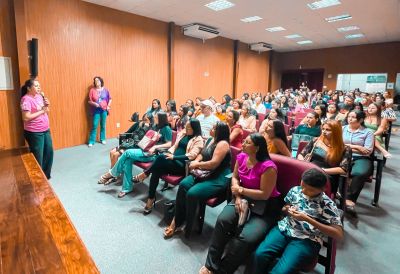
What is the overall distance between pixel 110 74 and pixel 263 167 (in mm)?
5165

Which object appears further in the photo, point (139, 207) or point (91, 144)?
point (91, 144)

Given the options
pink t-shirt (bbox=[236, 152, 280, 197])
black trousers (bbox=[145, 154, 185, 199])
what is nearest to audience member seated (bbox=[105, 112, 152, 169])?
black trousers (bbox=[145, 154, 185, 199])

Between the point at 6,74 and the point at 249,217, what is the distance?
4.78 metres

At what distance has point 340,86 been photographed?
39.2 ft

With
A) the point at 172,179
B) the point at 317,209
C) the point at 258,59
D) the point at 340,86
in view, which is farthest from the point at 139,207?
the point at 340,86

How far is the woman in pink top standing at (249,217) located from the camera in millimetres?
1700

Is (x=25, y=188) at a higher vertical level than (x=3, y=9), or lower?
lower

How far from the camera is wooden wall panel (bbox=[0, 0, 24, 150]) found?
424cm

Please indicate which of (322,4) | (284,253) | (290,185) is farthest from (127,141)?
(322,4)

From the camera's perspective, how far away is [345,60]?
433 inches

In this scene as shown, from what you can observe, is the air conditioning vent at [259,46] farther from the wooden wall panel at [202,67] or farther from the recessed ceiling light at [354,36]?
the recessed ceiling light at [354,36]

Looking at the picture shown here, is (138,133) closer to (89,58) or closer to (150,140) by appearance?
(150,140)

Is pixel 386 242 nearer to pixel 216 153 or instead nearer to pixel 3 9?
pixel 216 153

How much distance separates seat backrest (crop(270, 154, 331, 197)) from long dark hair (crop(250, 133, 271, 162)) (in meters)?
0.13
